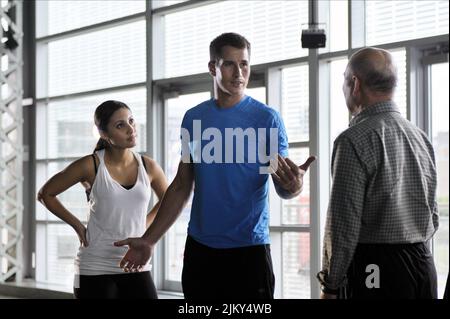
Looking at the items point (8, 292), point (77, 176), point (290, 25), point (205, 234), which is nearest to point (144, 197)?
point (77, 176)

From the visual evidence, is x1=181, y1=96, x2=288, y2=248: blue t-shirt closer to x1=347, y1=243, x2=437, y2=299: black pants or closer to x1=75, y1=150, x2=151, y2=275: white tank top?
x1=347, y1=243, x2=437, y2=299: black pants

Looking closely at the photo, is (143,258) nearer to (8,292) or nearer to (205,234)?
(205,234)

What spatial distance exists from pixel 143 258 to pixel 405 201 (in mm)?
1165

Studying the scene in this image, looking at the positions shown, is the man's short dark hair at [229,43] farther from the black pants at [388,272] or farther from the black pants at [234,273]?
the black pants at [388,272]

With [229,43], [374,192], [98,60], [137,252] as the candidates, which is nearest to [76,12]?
[98,60]

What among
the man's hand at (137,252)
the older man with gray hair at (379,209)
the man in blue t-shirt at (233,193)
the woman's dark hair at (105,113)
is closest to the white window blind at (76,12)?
the woman's dark hair at (105,113)

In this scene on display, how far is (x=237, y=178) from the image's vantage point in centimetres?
255

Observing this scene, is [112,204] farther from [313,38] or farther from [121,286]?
[313,38]

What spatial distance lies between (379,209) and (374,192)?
50 mm

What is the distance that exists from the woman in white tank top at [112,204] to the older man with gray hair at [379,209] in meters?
1.29

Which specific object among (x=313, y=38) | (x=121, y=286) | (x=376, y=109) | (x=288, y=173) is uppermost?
(x=313, y=38)
